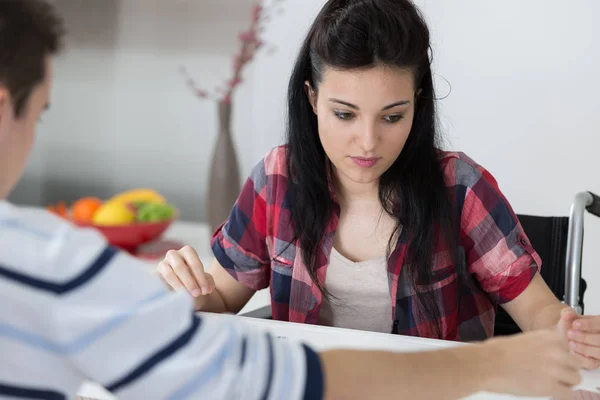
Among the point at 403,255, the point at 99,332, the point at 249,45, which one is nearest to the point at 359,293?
the point at 403,255

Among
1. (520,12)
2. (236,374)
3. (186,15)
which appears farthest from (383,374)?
(186,15)

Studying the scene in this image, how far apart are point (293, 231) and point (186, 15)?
151cm

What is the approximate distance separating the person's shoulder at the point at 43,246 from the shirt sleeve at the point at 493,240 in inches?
33.5

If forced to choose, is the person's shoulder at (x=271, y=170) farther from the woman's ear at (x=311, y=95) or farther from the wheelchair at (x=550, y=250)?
the wheelchair at (x=550, y=250)

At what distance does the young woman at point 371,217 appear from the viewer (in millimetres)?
1170

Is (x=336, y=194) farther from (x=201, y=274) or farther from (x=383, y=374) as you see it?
(x=383, y=374)

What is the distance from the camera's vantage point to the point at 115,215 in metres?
2.21

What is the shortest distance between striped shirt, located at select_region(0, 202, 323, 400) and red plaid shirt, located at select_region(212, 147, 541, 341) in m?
0.76

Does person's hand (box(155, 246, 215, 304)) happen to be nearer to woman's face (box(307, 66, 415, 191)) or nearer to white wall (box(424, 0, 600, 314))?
woman's face (box(307, 66, 415, 191))

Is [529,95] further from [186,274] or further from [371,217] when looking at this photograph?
[186,274]

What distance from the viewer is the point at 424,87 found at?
4.13ft

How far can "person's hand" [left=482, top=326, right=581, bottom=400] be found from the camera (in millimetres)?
656

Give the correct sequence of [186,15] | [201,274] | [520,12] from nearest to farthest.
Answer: [201,274] → [520,12] → [186,15]

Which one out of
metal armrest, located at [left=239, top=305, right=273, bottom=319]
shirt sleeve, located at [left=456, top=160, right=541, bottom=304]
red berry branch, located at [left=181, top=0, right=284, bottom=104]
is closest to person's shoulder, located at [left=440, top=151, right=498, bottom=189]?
shirt sleeve, located at [left=456, top=160, right=541, bottom=304]
